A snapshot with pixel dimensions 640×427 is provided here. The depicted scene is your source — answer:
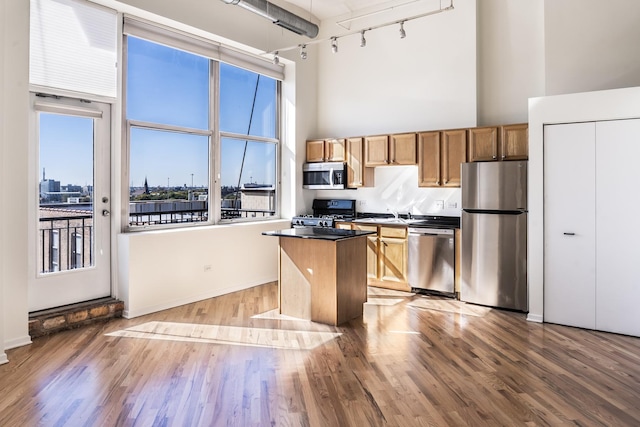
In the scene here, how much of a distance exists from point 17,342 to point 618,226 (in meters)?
5.64

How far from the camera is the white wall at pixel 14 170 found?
3594mm

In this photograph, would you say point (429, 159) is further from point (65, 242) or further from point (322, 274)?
point (65, 242)

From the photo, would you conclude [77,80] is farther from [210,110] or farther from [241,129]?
[241,129]

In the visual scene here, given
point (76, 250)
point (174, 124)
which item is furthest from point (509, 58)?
point (76, 250)

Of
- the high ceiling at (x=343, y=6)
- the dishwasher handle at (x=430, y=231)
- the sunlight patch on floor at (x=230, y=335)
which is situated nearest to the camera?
the sunlight patch on floor at (x=230, y=335)

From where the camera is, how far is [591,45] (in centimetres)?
477

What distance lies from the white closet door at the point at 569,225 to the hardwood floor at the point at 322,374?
0.26 m

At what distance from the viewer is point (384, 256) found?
594cm

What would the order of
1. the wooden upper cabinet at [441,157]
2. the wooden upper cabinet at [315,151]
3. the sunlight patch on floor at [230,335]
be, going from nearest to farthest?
the sunlight patch on floor at [230,335] < the wooden upper cabinet at [441,157] < the wooden upper cabinet at [315,151]

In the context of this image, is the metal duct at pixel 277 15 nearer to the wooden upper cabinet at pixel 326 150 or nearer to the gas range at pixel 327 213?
the wooden upper cabinet at pixel 326 150

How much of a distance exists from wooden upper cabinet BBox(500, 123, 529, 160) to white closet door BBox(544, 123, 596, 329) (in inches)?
23.4

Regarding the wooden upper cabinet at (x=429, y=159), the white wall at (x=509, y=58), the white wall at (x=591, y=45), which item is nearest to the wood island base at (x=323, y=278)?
the wooden upper cabinet at (x=429, y=159)

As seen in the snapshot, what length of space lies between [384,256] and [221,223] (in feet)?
7.68

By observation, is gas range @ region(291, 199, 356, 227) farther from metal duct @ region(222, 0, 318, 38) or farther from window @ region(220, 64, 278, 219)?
metal duct @ region(222, 0, 318, 38)
